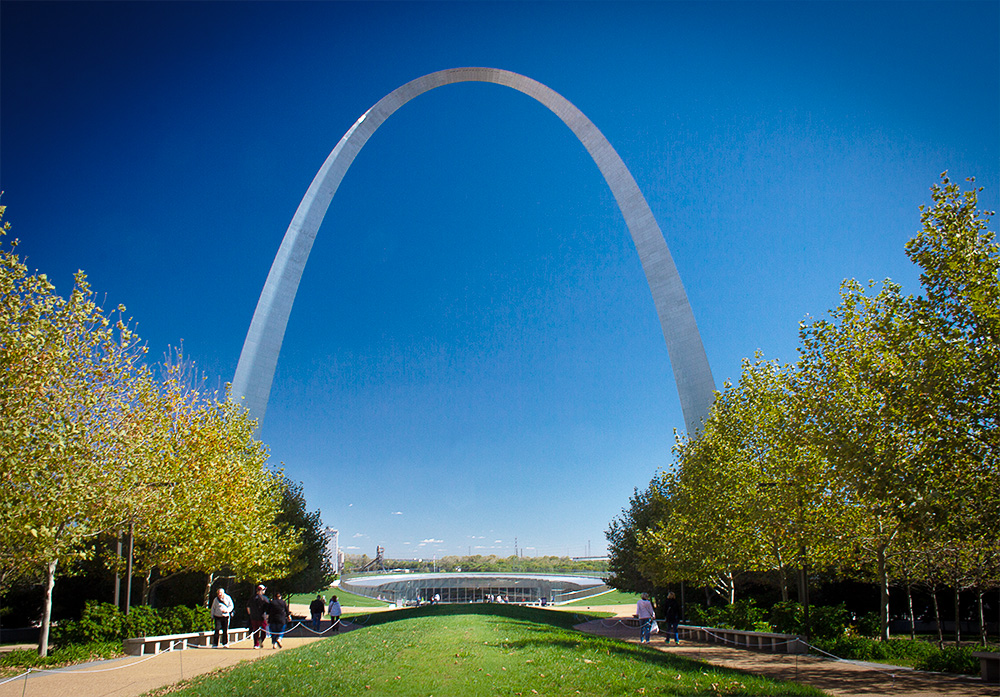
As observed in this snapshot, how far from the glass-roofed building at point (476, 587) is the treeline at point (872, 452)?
1737 inches

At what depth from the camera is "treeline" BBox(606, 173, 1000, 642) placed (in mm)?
12633

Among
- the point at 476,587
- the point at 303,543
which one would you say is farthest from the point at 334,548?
the point at 303,543

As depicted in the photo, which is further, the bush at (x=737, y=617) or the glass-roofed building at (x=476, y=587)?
the glass-roofed building at (x=476, y=587)

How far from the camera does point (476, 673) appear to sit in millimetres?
12211

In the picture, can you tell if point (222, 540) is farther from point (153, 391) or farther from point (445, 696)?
point (445, 696)

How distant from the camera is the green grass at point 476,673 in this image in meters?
11.0

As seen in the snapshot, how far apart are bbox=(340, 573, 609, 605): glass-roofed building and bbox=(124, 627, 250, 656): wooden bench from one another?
157 feet

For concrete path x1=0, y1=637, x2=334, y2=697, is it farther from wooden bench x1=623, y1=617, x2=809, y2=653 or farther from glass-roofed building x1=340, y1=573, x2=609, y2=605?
glass-roofed building x1=340, y1=573, x2=609, y2=605

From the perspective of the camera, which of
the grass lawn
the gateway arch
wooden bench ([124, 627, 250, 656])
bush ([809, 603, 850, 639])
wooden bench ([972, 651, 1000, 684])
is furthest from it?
the grass lawn

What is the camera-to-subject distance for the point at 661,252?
116 feet

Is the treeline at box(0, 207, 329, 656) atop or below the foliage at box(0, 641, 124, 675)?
atop

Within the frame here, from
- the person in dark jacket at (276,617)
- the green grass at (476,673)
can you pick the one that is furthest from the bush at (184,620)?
the green grass at (476,673)

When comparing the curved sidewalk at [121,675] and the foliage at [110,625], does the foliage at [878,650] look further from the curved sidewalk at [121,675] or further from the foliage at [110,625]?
the foliage at [110,625]

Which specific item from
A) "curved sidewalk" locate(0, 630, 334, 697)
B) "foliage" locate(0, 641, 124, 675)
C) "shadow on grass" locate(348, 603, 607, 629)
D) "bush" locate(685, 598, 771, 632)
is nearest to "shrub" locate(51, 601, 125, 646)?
"foliage" locate(0, 641, 124, 675)
